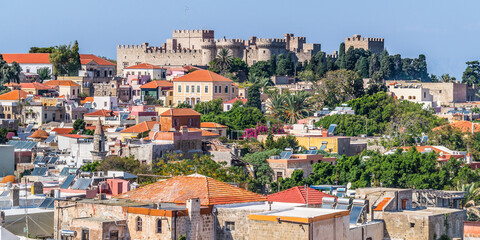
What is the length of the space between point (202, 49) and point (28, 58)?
505 inches

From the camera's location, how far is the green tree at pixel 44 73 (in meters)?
72.1

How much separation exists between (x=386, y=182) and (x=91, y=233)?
16232 millimetres

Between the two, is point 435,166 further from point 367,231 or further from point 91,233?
point 91,233

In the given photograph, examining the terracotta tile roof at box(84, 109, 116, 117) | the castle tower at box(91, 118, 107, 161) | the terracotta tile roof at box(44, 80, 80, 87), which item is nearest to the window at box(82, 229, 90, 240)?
the castle tower at box(91, 118, 107, 161)

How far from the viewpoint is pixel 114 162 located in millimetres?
32250

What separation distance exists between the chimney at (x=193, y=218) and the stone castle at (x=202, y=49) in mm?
61443

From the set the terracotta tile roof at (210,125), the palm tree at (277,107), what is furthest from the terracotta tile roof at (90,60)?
the terracotta tile roof at (210,125)

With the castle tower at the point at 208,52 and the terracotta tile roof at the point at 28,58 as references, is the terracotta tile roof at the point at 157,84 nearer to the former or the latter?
the terracotta tile roof at the point at 28,58

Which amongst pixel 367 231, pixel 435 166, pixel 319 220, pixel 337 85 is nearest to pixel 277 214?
pixel 319 220

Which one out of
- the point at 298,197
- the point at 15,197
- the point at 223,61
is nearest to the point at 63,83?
the point at 223,61

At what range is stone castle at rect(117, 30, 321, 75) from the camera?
259ft

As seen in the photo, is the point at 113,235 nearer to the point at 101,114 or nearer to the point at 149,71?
the point at 101,114

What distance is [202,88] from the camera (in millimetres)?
62281

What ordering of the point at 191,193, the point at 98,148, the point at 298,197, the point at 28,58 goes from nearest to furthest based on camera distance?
the point at 191,193
the point at 298,197
the point at 98,148
the point at 28,58
